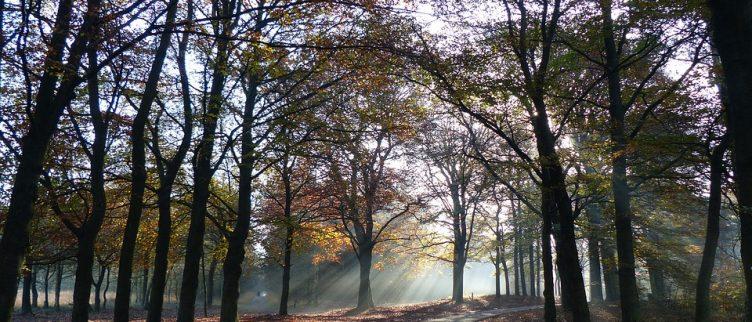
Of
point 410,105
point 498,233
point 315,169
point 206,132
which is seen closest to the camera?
point 206,132

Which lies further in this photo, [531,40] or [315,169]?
[315,169]

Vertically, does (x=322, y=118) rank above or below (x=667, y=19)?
below

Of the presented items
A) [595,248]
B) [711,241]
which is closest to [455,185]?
[595,248]

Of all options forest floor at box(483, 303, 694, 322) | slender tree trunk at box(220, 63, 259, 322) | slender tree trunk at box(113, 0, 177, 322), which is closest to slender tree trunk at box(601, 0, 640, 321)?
forest floor at box(483, 303, 694, 322)

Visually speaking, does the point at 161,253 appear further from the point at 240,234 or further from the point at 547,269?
the point at 547,269

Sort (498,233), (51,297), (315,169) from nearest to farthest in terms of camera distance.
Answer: (315,169) < (498,233) < (51,297)

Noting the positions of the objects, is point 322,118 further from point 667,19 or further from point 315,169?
point 667,19

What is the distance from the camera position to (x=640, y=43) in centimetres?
1313

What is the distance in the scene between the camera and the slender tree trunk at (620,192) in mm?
12164

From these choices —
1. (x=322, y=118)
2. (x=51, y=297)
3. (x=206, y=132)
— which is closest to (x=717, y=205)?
(x=322, y=118)

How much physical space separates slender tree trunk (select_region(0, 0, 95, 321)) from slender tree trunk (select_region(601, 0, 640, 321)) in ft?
36.9

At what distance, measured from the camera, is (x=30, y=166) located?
23.4 ft

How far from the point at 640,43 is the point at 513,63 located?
3.43m

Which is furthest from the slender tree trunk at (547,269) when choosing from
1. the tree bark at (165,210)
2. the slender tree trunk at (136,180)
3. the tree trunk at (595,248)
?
the slender tree trunk at (136,180)
